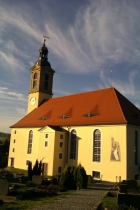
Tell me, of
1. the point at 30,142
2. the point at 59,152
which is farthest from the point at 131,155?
the point at 30,142

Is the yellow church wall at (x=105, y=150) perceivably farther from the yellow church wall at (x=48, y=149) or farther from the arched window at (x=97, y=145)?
the yellow church wall at (x=48, y=149)

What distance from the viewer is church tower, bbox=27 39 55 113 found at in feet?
131

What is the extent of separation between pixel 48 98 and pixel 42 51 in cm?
952

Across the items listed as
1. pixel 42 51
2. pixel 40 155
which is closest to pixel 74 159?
pixel 40 155

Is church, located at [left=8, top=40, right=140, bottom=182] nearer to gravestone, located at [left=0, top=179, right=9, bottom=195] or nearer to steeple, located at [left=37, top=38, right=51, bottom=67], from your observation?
steeple, located at [left=37, top=38, right=51, bottom=67]

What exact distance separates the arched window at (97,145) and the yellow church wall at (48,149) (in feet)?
18.5

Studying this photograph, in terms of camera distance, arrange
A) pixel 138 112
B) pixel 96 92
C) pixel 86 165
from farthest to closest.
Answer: pixel 96 92 < pixel 138 112 < pixel 86 165

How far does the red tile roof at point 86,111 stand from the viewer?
86.2ft

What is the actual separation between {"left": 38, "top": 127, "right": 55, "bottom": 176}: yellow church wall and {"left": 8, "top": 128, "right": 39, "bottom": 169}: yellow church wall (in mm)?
3072

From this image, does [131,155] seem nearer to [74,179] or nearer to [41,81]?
[74,179]

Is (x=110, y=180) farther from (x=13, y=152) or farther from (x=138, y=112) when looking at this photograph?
(x=13, y=152)

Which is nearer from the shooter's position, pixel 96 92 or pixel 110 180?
pixel 110 180

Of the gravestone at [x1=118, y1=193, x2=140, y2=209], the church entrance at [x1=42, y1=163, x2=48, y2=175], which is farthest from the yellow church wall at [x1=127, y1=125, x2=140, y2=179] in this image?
the gravestone at [x1=118, y1=193, x2=140, y2=209]

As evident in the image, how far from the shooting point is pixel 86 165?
87.4 feet
